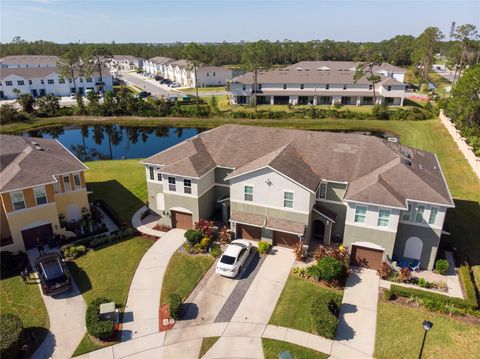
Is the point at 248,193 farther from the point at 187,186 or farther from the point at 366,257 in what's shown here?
the point at 366,257

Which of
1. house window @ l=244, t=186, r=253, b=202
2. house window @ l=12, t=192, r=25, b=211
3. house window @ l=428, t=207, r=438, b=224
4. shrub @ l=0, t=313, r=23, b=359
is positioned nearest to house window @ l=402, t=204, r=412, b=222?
house window @ l=428, t=207, r=438, b=224

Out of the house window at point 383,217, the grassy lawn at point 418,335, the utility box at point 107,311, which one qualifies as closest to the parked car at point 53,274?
the utility box at point 107,311

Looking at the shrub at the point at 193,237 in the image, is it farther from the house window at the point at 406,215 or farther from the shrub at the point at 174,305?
the house window at the point at 406,215

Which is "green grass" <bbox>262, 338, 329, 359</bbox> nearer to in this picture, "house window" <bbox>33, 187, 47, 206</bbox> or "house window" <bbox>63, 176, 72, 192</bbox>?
"house window" <bbox>33, 187, 47, 206</bbox>

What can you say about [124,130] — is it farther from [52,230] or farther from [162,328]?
[162,328]

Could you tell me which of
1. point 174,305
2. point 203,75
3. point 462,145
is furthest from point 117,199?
point 203,75

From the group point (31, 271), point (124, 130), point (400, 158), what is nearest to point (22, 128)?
point (124, 130)
